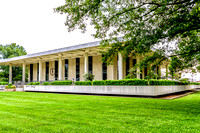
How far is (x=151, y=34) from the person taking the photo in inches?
363

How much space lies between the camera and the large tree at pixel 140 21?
9.06m

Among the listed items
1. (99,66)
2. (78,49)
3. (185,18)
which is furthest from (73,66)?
(185,18)

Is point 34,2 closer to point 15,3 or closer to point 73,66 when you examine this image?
point 15,3

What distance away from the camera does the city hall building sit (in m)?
27.2

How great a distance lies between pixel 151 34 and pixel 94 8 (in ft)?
11.6

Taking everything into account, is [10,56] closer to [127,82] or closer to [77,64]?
[77,64]

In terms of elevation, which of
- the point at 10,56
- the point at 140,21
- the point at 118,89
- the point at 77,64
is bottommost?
the point at 118,89

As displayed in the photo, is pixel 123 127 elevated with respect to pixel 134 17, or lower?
lower

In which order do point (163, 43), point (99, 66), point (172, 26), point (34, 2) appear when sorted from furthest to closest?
point (99, 66), point (34, 2), point (163, 43), point (172, 26)

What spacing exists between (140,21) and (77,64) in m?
24.9

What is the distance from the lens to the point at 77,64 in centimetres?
3419

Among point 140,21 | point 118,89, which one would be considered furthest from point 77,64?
point 140,21

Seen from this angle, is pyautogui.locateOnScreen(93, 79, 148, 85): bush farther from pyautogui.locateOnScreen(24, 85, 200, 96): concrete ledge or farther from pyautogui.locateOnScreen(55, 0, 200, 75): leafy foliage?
pyautogui.locateOnScreen(55, 0, 200, 75): leafy foliage

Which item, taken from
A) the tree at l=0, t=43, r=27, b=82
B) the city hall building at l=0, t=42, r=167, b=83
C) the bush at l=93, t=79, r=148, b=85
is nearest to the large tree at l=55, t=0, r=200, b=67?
the bush at l=93, t=79, r=148, b=85
